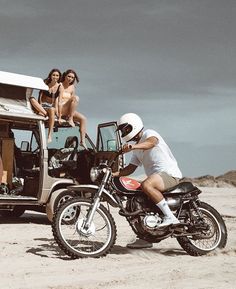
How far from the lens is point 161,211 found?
6.87 m

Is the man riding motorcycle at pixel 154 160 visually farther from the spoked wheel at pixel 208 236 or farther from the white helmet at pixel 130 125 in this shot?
the spoked wheel at pixel 208 236

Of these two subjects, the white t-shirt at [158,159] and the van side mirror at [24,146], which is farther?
the van side mirror at [24,146]

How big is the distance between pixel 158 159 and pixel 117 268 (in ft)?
5.23

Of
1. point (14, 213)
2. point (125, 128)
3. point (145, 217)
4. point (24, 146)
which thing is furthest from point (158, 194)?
point (14, 213)

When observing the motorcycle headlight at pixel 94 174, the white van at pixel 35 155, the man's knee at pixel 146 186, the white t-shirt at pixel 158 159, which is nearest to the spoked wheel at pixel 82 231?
the motorcycle headlight at pixel 94 174

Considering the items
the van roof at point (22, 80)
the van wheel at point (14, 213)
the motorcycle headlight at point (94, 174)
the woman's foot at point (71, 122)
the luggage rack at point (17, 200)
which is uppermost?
the van roof at point (22, 80)

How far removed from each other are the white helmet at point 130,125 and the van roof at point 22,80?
12.0 ft

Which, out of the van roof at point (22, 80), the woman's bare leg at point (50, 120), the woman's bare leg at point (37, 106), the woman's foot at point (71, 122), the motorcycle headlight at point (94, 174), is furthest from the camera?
the woman's foot at point (71, 122)

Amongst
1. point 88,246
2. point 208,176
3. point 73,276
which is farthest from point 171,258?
point 208,176

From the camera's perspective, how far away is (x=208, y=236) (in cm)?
711

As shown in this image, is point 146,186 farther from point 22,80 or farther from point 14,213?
point 14,213

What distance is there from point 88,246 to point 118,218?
5.86 meters

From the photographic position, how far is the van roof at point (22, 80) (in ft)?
32.2

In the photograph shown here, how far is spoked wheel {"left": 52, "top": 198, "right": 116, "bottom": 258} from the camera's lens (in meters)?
6.43
